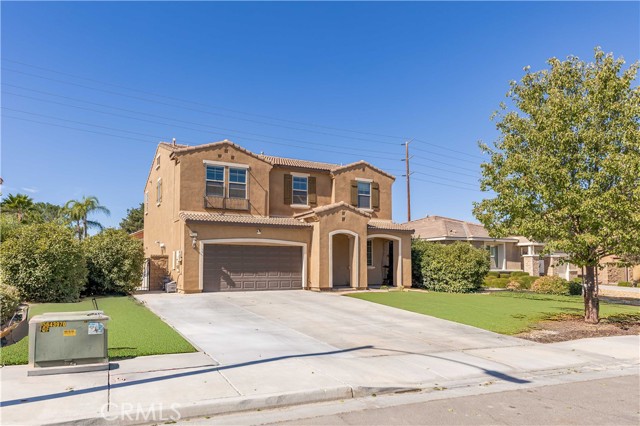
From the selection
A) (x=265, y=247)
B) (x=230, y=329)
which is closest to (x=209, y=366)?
(x=230, y=329)

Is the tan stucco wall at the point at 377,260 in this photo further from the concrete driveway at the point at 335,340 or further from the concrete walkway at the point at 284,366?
the concrete walkway at the point at 284,366

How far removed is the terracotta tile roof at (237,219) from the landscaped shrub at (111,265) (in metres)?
2.81

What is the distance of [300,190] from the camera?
27.1 meters

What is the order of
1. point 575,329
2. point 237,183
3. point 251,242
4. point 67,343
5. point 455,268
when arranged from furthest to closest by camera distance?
point 455,268 → point 237,183 → point 251,242 → point 575,329 → point 67,343

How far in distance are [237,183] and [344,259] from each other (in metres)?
7.22

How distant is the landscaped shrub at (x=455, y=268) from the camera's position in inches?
1048

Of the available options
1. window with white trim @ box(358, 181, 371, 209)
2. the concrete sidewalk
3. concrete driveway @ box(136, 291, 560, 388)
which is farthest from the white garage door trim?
the concrete sidewalk

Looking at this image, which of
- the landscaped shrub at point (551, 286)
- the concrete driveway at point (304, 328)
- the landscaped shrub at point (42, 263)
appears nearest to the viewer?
the concrete driveway at point (304, 328)

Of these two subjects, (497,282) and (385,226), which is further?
(497,282)

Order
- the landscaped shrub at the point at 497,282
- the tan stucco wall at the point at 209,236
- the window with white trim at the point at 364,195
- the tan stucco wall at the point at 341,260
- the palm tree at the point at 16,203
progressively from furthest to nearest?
the palm tree at the point at 16,203 → the landscaped shrub at the point at 497,282 → the window with white trim at the point at 364,195 → the tan stucco wall at the point at 341,260 → the tan stucco wall at the point at 209,236

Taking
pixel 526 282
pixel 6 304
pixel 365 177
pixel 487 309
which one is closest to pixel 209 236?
pixel 6 304

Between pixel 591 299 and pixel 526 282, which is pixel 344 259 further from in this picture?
pixel 591 299

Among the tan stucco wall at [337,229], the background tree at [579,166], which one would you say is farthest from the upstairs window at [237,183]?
the background tree at [579,166]

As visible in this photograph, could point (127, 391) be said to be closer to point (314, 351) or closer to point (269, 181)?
point (314, 351)
